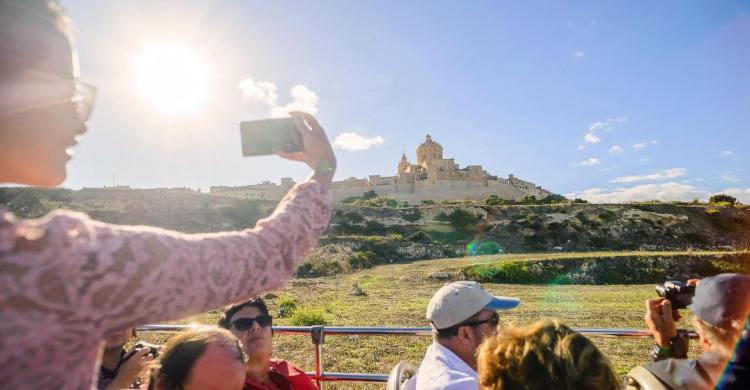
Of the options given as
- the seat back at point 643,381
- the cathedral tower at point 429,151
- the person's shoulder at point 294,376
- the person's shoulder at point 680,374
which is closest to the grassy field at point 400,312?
the person's shoulder at point 294,376

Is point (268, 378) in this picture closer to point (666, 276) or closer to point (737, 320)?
point (737, 320)

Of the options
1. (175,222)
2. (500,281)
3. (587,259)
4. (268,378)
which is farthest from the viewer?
(175,222)

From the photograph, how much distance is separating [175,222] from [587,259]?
29.8 metres

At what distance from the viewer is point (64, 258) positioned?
2.39ft

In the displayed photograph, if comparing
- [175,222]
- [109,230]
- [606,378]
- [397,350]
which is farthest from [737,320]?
[175,222]

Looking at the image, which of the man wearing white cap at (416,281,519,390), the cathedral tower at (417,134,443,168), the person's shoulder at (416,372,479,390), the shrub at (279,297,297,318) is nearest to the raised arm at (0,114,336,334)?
the person's shoulder at (416,372,479,390)

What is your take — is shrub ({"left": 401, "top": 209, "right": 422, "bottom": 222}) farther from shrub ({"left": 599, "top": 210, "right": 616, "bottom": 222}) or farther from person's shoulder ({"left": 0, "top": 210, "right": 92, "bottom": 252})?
person's shoulder ({"left": 0, "top": 210, "right": 92, "bottom": 252})

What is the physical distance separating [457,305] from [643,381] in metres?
1.07

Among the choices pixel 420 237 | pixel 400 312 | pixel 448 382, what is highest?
pixel 448 382

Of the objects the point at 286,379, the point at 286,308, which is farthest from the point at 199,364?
the point at 286,308

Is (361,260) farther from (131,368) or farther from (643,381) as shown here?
(643,381)

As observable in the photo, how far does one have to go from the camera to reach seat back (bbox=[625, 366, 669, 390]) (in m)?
1.97

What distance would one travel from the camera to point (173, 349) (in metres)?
1.95

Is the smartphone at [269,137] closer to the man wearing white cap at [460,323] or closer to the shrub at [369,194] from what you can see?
the man wearing white cap at [460,323]
